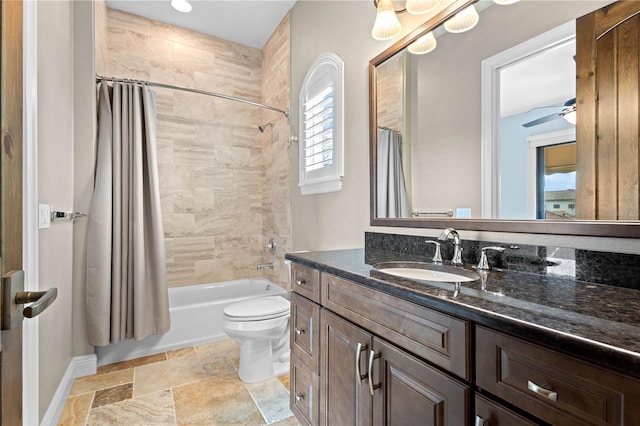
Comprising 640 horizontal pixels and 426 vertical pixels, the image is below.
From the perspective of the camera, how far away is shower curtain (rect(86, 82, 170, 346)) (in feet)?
6.93

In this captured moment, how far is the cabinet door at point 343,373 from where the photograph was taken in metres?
1.00

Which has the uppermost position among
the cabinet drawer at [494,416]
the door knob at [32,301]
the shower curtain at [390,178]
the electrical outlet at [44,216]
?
the shower curtain at [390,178]

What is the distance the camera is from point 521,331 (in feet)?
1.87

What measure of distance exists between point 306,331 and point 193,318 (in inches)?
64.1

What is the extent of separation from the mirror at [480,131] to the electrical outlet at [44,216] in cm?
161

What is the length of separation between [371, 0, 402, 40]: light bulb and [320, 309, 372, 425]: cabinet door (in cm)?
141

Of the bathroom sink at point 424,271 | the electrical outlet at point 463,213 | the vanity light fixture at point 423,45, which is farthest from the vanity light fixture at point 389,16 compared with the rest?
the bathroom sink at point 424,271

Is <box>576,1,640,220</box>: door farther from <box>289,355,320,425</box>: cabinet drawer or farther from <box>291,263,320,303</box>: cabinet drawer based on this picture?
Answer: <box>289,355,320,425</box>: cabinet drawer

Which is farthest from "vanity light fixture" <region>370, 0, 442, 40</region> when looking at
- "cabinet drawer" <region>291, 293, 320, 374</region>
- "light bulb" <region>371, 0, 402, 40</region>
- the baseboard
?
the baseboard

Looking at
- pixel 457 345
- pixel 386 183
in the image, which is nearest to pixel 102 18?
pixel 386 183

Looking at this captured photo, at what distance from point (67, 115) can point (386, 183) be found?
204 centimetres

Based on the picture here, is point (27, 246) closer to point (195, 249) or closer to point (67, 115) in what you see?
point (67, 115)

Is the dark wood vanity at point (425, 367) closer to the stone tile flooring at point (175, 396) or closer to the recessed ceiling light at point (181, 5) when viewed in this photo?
the stone tile flooring at point (175, 396)

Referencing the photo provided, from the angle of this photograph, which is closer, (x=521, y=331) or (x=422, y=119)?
(x=521, y=331)
